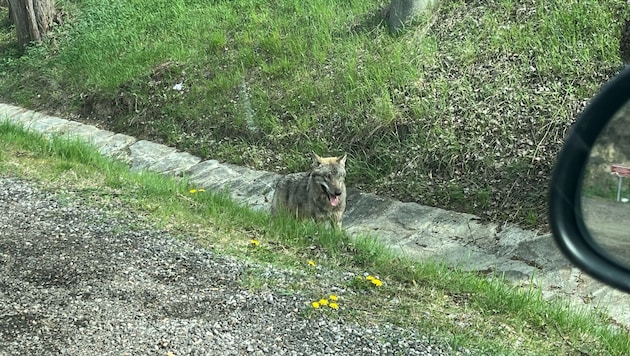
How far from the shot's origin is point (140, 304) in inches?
219

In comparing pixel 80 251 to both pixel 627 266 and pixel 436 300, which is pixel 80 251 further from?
pixel 627 266

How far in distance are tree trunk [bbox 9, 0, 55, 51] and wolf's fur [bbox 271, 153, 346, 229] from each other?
8443mm

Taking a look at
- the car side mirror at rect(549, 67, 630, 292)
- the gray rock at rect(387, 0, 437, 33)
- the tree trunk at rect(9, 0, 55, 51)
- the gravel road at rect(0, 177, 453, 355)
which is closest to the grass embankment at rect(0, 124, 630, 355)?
the gravel road at rect(0, 177, 453, 355)

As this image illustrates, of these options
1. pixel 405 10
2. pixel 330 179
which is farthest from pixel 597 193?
pixel 405 10

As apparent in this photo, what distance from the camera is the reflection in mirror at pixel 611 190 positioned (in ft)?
8.63

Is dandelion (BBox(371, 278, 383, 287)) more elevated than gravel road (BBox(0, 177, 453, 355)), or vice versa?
gravel road (BBox(0, 177, 453, 355))

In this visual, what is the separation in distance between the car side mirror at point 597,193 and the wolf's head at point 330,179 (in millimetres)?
5402

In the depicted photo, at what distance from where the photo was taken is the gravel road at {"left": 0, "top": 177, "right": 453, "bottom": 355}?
503 centimetres

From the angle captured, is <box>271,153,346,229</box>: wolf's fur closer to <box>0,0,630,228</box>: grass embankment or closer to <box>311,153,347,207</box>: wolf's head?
<box>311,153,347,207</box>: wolf's head

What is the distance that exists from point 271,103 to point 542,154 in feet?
13.1

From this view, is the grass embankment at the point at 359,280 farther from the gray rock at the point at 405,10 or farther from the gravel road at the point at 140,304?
the gray rock at the point at 405,10

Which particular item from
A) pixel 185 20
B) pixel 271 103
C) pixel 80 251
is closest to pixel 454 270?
pixel 80 251

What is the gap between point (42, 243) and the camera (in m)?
6.55

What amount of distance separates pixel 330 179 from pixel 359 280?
225 centimetres
